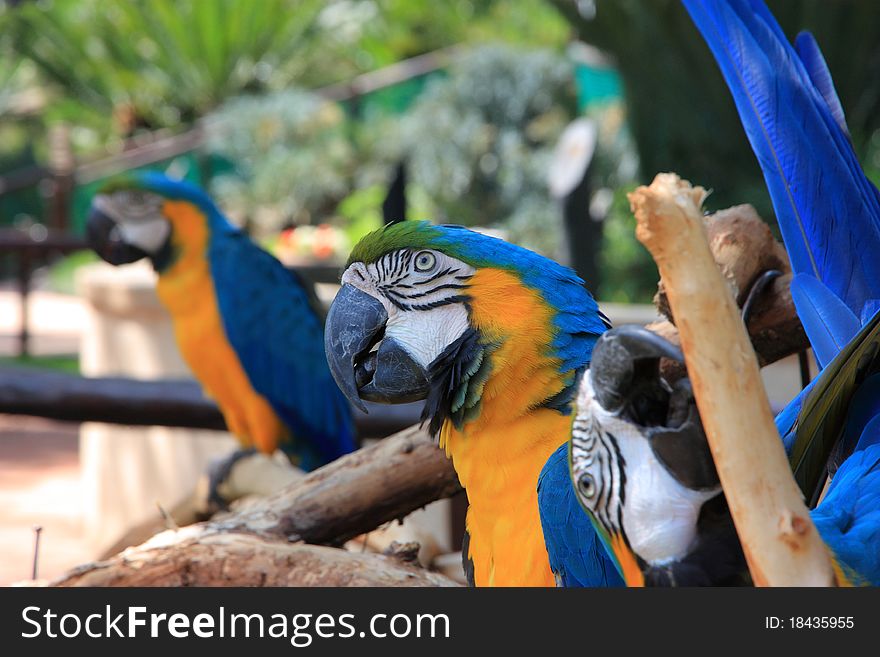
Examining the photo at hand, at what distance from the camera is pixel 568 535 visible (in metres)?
0.77

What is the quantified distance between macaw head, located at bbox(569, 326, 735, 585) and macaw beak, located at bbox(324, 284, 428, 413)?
0.36 metres

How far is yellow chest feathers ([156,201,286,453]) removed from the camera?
7.52 ft

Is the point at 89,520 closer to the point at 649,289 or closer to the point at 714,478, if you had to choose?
the point at 649,289

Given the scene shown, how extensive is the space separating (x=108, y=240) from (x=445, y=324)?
165 cm

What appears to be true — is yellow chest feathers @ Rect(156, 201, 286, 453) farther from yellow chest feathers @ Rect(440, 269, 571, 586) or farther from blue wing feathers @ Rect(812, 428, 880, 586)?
blue wing feathers @ Rect(812, 428, 880, 586)

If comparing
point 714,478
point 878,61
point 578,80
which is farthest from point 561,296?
point 578,80

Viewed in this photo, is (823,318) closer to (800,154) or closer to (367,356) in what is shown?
(800,154)

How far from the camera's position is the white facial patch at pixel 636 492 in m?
0.53

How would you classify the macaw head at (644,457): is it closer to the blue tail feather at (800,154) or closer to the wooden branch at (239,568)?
the blue tail feather at (800,154)

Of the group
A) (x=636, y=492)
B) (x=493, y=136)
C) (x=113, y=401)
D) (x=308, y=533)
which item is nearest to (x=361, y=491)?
(x=308, y=533)

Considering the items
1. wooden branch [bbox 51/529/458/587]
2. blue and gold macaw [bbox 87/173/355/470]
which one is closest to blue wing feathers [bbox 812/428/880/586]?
wooden branch [bbox 51/529/458/587]

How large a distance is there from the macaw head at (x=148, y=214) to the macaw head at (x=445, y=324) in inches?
57.8

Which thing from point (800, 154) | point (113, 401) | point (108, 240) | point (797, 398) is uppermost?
point (108, 240)

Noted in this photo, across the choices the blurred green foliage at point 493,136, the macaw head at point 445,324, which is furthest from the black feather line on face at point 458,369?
the blurred green foliage at point 493,136
